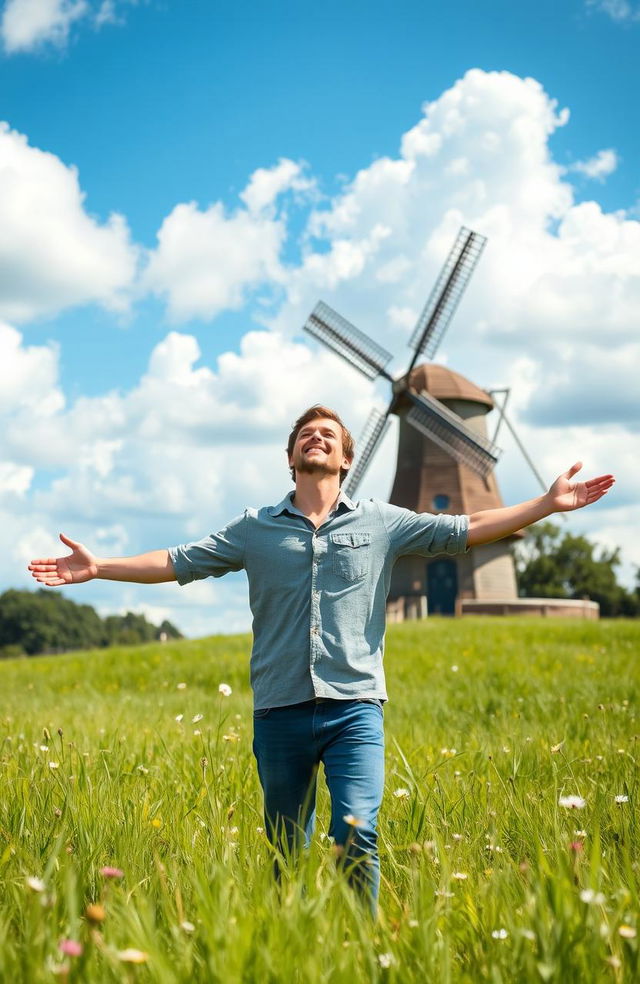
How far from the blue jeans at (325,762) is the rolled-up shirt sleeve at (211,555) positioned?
634 millimetres

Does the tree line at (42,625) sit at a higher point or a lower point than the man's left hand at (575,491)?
lower

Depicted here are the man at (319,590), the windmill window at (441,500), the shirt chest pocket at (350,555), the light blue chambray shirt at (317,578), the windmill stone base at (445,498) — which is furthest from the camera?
the windmill stone base at (445,498)

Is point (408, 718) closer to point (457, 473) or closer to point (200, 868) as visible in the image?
point (200, 868)

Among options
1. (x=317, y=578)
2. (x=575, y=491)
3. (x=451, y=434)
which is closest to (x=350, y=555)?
(x=317, y=578)

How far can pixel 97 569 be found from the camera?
150 inches

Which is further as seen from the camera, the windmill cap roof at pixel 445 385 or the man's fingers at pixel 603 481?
the windmill cap roof at pixel 445 385

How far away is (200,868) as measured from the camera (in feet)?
8.68

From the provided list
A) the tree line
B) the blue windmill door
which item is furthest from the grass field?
the tree line

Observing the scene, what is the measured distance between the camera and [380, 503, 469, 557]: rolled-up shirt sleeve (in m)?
3.73

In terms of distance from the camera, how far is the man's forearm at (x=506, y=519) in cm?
373

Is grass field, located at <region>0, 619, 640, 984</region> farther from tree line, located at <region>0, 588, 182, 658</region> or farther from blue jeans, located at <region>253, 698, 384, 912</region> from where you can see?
tree line, located at <region>0, 588, 182, 658</region>

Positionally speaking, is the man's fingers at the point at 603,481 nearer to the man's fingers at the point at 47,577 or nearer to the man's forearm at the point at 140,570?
the man's forearm at the point at 140,570

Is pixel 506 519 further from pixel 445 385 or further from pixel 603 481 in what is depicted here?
pixel 445 385

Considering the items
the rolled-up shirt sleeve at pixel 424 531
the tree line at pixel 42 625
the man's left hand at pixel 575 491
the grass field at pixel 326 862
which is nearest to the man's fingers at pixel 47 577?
the grass field at pixel 326 862
